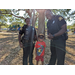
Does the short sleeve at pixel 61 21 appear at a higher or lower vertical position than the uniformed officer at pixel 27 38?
higher

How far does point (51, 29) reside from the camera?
168 cm

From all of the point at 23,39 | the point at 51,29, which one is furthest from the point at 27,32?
the point at 51,29

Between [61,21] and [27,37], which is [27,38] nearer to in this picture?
[27,37]

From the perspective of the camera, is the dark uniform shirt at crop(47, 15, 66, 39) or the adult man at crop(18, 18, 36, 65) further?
the adult man at crop(18, 18, 36, 65)

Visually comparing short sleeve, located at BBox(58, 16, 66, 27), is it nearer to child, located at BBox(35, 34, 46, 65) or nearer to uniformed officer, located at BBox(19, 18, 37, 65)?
child, located at BBox(35, 34, 46, 65)

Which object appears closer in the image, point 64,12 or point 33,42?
point 33,42

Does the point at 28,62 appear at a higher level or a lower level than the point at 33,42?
lower

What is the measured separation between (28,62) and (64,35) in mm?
1224

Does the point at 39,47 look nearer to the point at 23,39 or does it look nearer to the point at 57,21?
the point at 23,39

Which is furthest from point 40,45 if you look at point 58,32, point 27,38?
point 58,32

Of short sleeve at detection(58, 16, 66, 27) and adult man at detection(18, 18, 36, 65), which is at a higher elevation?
short sleeve at detection(58, 16, 66, 27)

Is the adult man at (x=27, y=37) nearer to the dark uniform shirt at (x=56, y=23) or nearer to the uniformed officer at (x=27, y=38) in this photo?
the uniformed officer at (x=27, y=38)

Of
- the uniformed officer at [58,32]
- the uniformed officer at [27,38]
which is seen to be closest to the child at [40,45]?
the uniformed officer at [27,38]

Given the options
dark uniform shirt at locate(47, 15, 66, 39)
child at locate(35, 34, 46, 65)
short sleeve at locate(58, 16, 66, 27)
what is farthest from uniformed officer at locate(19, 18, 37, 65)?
short sleeve at locate(58, 16, 66, 27)
